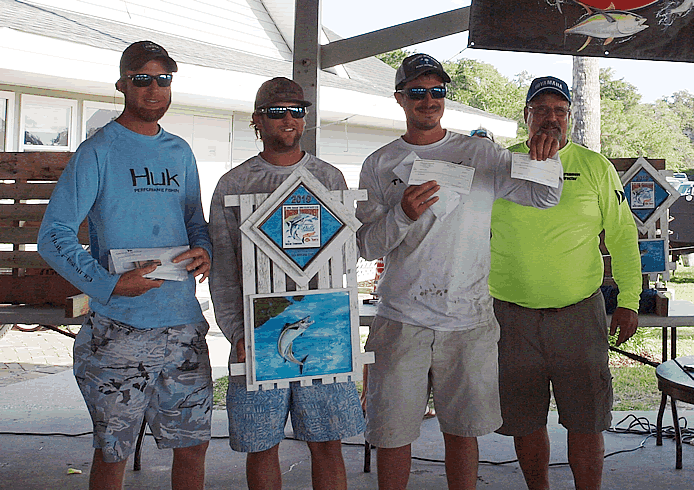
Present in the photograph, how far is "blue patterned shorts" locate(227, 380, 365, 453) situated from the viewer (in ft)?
8.93

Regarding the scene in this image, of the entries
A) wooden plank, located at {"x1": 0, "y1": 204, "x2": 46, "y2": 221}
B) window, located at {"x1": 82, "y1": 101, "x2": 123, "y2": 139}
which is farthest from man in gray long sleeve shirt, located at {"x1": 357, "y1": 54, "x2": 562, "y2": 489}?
window, located at {"x1": 82, "y1": 101, "x2": 123, "y2": 139}

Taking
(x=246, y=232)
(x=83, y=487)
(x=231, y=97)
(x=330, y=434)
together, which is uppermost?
(x=231, y=97)

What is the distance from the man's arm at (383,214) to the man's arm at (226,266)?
53cm

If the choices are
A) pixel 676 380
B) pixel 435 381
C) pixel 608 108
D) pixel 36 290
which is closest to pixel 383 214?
pixel 435 381

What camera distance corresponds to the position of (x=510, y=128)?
49.8 feet

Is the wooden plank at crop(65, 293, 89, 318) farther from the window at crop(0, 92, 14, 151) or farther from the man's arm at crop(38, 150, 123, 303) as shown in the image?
the window at crop(0, 92, 14, 151)

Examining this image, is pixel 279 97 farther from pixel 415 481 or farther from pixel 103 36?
pixel 103 36

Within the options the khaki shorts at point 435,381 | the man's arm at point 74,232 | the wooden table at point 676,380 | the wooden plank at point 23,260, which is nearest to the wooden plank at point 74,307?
the wooden plank at point 23,260

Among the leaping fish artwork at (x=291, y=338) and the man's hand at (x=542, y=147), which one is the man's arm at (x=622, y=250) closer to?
the man's hand at (x=542, y=147)

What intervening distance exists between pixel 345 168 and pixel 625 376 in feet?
21.8

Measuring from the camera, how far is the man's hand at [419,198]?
269cm

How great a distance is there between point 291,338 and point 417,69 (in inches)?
47.4

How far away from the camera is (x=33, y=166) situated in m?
4.46

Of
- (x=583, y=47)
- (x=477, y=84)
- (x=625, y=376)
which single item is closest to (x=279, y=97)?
(x=583, y=47)
